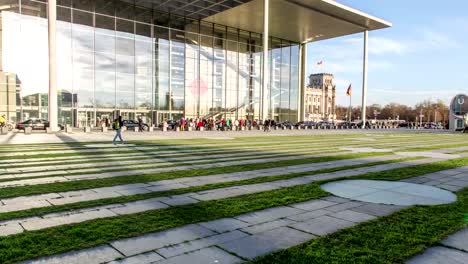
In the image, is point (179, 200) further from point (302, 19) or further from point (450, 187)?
point (302, 19)

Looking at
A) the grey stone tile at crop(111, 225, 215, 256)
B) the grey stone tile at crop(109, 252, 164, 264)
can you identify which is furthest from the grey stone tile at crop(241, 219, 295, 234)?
the grey stone tile at crop(109, 252, 164, 264)

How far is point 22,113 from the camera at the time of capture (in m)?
36.8

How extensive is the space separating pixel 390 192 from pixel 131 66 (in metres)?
40.6

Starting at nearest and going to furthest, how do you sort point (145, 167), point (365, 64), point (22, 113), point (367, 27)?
point (145, 167)
point (22, 113)
point (367, 27)
point (365, 64)

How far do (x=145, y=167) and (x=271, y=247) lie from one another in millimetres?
7121

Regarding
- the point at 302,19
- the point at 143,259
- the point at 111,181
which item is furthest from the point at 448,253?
the point at 302,19

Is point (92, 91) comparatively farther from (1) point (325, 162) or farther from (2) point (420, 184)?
(2) point (420, 184)

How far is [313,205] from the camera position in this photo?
20.4ft

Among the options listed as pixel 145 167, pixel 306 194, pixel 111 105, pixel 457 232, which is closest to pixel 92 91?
pixel 111 105

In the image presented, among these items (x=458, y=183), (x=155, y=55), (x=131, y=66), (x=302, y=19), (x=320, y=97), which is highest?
(x=302, y=19)

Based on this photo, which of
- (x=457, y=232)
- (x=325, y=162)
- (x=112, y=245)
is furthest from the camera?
(x=325, y=162)

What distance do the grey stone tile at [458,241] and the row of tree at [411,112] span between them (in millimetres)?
138557

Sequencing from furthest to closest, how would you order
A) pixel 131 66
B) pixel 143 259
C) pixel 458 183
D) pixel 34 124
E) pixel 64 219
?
pixel 131 66
pixel 34 124
pixel 458 183
pixel 64 219
pixel 143 259

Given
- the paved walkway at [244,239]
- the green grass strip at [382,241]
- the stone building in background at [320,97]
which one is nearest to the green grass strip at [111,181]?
the paved walkway at [244,239]
